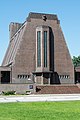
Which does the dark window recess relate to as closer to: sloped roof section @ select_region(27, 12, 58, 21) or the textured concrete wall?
the textured concrete wall

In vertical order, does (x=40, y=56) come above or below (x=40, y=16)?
below

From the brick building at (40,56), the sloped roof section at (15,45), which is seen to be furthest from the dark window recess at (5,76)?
the sloped roof section at (15,45)

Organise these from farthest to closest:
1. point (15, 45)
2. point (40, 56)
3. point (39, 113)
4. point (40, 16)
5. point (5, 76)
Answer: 1. point (15, 45)
2. point (5, 76)
3. point (40, 16)
4. point (40, 56)
5. point (39, 113)

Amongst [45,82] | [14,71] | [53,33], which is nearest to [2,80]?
[14,71]

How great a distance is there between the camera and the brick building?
213 ft

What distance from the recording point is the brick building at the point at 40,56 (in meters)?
64.9

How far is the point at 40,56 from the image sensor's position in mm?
65625

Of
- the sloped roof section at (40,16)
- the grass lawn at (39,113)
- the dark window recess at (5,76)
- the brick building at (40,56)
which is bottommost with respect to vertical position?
the grass lawn at (39,113)

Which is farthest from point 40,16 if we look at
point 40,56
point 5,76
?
point 5,76

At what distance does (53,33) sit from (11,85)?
62.6ft

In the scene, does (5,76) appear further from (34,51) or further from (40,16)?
(40,16)

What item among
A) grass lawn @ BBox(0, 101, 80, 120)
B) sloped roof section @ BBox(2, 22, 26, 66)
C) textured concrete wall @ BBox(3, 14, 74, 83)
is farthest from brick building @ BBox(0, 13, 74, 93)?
grass lawn @ BBox(0, 101, 80, 120)

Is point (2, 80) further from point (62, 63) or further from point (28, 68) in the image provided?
point (62, 63)

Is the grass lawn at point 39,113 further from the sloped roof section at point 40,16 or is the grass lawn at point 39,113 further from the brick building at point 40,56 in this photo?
the sloped roof section at point 40,16
